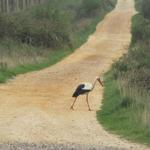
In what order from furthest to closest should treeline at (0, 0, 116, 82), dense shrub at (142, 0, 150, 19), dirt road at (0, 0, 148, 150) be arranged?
dense shrub at (142, 0, 150, 19), treeline at (0, 0, 116, 82), dirt road at (0, 0, 148, 150)

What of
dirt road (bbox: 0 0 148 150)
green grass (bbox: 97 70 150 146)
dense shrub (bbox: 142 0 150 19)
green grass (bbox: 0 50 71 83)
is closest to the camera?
dirt road (bbox: 0 0 148 150)

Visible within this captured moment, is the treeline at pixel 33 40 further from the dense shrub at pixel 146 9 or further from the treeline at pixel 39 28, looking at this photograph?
the dense shrub at pixel 146 9

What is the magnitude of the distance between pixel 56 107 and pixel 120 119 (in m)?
2.86

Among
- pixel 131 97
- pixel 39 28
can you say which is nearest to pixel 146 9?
pixel 39 28

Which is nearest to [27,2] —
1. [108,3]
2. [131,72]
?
[108,3]

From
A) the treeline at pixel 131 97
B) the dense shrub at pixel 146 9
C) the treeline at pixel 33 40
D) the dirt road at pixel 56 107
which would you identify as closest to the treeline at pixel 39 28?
the treeline at pixel 33 40

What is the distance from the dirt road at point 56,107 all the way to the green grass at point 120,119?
270mm

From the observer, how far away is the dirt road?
1374 centimetres

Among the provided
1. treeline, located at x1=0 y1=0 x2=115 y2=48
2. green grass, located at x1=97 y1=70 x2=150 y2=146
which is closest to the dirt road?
green grass, located at x1=97 y1=70 x2=150 y2=146

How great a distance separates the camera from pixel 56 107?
19.0m

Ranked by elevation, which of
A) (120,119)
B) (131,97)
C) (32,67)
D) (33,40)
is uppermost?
(120,119)

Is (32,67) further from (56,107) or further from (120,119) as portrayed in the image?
(120,119)

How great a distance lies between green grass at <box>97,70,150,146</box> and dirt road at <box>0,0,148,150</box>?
27cm

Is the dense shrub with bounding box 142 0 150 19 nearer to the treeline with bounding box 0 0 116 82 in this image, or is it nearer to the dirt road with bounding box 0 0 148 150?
the treeline with bounding box 0 0 116 82
